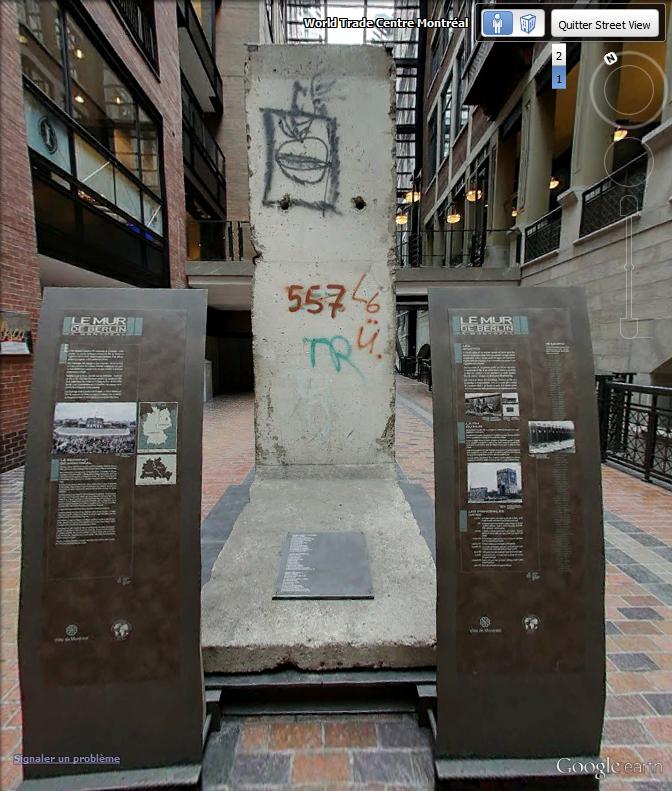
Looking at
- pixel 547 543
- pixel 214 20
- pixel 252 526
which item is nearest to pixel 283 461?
pixel 252 526

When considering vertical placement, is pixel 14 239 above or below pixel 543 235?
below

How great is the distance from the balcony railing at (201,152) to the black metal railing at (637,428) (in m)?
14.6

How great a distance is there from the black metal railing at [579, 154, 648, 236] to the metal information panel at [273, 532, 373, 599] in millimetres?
8450

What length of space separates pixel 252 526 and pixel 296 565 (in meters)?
0.68

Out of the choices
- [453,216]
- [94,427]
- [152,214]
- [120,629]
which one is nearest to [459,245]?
[453,216]

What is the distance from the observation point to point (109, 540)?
1594 mm

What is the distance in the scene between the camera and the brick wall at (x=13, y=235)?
5.51 metres

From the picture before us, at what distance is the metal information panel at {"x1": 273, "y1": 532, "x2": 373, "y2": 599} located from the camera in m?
2.36

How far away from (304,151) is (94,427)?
3.43m

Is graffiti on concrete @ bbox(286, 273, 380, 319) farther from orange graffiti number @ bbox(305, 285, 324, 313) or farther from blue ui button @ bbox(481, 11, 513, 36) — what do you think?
blue ui button @ bbox(481, 11, 513, 36)

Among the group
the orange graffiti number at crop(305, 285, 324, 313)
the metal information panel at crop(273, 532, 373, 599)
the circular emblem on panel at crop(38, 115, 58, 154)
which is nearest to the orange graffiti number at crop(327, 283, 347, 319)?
the orange graffiti number at crop(305, 285, 324, 313)

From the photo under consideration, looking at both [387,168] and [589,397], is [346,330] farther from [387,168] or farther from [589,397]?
[589,397]

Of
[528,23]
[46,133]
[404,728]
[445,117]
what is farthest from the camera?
[445,117]

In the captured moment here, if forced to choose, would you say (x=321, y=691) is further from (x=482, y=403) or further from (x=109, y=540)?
(x=482, y=403)
